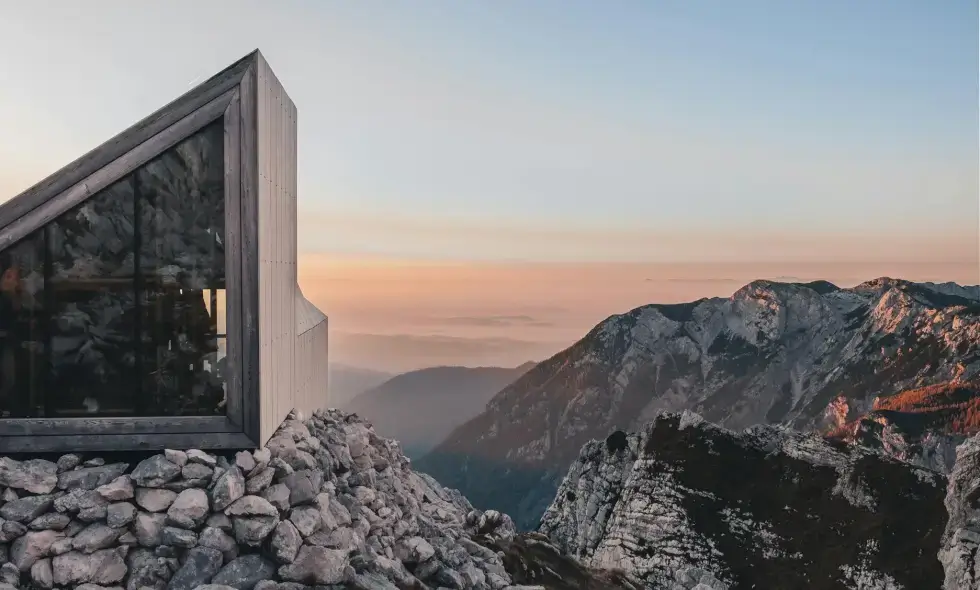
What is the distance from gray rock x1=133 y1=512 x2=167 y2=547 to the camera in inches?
460

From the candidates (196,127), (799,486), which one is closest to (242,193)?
(196,127)

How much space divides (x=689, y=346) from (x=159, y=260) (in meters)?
189

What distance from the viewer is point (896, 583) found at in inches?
1300

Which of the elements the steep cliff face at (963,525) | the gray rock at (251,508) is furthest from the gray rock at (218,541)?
the steep cliff face at (963,525)

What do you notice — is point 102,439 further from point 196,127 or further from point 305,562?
point 196,127

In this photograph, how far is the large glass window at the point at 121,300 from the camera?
13.2m

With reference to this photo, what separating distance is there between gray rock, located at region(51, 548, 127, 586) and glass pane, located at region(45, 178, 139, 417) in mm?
2801

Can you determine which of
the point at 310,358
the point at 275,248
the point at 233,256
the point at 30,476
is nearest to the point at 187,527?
the point at 30,476

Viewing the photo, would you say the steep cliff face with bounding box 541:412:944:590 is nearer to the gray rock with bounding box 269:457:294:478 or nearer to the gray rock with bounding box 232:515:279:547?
the gray rock with bounding box 269:457:294:478

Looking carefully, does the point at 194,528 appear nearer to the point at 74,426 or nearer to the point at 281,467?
the point at 281,467

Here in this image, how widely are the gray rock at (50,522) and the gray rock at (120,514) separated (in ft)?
2.48

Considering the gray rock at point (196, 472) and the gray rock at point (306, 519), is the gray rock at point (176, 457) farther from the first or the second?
the gray rock at point (306, 519)

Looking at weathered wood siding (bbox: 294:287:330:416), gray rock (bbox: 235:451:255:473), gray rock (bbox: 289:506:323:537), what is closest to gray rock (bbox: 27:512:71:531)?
gray rock (bbox: 235:451:255:473)

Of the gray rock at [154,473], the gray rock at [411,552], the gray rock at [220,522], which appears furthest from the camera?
the gray rock at [411,552]
